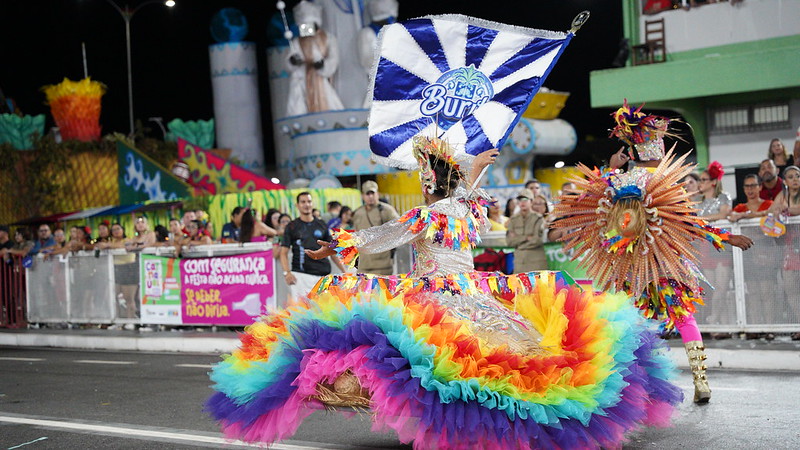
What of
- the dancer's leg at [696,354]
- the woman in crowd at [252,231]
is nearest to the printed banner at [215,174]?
the woman in crowd at [252,231]

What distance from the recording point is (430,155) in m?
6.18

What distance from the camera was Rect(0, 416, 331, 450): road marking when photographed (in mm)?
6359

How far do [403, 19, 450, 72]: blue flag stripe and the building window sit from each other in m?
16.0

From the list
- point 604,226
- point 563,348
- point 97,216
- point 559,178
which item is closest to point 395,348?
point 563,348

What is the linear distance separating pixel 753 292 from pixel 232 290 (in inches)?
309

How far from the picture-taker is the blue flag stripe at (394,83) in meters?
8.88

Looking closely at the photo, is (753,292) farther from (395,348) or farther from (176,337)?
(176,337)

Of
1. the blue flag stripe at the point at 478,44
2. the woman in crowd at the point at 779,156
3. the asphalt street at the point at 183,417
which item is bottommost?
the asphalt street at the point at 183,417

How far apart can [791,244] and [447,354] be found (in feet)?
23.5

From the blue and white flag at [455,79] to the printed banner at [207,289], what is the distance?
20.2 feet

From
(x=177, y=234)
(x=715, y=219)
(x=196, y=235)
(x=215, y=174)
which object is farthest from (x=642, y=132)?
(x=215, y=174)

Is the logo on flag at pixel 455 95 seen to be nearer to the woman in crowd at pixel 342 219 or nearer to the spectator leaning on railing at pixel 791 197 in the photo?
the spectator leaning on railing at pixel 791 197

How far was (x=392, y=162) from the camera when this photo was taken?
27.7ft

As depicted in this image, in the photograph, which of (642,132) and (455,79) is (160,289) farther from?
(642,132)
